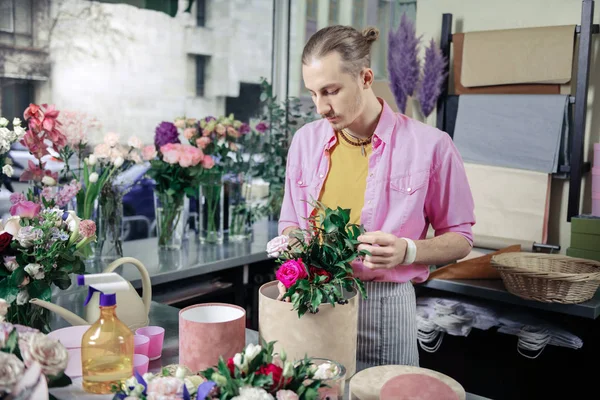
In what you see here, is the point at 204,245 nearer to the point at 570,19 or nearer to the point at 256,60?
the point at 256,60

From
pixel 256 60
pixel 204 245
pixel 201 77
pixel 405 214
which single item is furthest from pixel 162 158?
pixel 405 214

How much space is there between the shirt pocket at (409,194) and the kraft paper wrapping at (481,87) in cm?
157

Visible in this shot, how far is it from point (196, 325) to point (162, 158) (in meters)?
1.68

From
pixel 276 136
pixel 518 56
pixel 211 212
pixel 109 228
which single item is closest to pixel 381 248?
pixel 109 228

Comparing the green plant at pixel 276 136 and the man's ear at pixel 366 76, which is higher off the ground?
the man's ear at pixel 366 76

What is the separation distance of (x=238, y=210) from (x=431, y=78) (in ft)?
3.75

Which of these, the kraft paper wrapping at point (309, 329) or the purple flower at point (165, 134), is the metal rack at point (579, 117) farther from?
the kraft paper wrapping at point (309, 329)

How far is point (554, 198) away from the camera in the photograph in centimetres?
288

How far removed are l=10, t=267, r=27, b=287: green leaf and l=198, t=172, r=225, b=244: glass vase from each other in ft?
5.24

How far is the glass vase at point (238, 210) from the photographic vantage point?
9.64ft

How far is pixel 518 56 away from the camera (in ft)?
9.36

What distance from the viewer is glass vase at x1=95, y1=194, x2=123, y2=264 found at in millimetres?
2416

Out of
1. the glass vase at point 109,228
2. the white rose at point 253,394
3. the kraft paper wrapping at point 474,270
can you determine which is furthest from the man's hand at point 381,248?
the glass vase at point 109,228

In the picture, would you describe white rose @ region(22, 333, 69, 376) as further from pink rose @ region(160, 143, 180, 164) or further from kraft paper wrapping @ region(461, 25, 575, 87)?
kraft paper wrapping @ region(461, 25, 575, 87)
